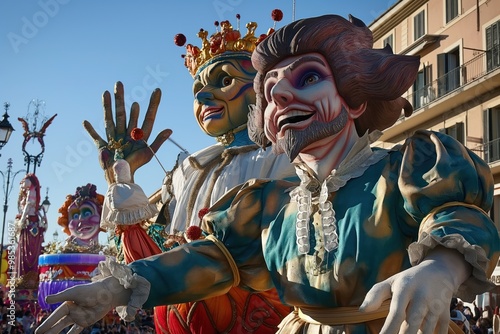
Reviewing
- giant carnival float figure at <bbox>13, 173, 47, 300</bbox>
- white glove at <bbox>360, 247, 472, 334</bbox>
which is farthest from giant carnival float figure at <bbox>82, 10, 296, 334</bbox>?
giant carnival float figure at <bbox>13, 173, 47, 300</bbox>

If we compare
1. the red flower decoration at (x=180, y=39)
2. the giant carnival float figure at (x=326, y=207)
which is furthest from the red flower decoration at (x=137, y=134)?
the giant carnival float figure at (x=326, y=207)

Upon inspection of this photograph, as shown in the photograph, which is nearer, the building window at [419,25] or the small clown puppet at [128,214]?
the small clown puppet at [128,214]

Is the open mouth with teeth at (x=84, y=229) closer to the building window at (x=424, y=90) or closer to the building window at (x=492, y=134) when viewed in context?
Answer: the building window at (x=424, y=90)

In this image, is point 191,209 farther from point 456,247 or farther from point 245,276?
point 456,247

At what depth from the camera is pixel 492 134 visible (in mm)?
17281

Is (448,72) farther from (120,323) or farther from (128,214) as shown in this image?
(128,214)

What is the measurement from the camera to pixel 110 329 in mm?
15953

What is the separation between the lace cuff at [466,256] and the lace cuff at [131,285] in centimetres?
109

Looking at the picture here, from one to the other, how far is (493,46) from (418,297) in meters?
16.7

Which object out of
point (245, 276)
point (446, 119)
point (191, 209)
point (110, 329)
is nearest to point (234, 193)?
point (245, 276)

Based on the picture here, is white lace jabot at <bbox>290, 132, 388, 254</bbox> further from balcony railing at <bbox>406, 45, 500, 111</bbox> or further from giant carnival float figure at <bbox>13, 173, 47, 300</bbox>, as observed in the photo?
giant carnival float figure at <bbox>13, 173, 47, 300</bbox>

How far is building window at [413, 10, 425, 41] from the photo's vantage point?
2062cm

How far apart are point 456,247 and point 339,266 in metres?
0.59

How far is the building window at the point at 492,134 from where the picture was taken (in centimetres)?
1697
